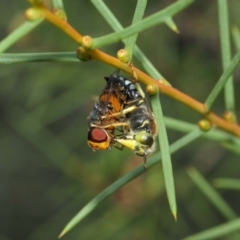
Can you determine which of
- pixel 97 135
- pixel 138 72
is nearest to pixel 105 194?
pixel 97 135

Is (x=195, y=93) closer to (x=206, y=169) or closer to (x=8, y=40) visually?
(x=206, y=169)

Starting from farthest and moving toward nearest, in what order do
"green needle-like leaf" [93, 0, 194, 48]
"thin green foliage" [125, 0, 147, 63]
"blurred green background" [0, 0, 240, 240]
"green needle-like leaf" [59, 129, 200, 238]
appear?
1. "blurred green background" [0, 0, 240, 240]
2. "green needle-like leaf" [59, 129, 200, 238]
3. "thin green foliage" [125, 0, 147, 63]
4. "green needle-like leaf" [93, 0, 194, 48]

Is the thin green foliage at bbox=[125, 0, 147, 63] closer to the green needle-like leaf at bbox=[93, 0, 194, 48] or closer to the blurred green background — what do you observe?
the green needle-like leaf at bbox=[93, 0, 194, 48]

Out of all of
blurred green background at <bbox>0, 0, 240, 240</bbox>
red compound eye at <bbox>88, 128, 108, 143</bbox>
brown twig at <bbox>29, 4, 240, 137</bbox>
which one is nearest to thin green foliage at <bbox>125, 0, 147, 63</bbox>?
brown twig at <bbox>29, 4, 240, 137</bbox>

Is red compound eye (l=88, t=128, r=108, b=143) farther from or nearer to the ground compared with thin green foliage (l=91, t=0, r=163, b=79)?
nearer to the ground

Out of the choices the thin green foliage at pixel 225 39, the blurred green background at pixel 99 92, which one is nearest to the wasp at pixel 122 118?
the thin green foliage at pixel 225 39

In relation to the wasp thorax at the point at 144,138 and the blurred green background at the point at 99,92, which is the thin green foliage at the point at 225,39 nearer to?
the wasp thorax at the point at 144,138

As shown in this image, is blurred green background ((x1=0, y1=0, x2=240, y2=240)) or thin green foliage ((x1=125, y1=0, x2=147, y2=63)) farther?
blurred green background ((x1=0, y1=0, x2=240, y2=240))

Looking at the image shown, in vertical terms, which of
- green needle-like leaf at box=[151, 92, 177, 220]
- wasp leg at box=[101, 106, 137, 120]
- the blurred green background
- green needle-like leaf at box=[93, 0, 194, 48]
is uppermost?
the blurred green background
